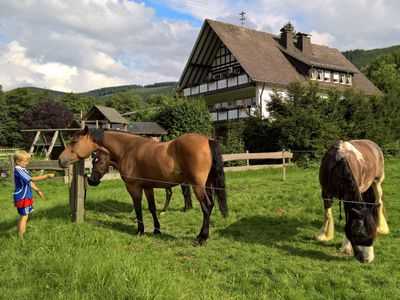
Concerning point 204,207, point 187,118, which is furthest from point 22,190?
point 187,118

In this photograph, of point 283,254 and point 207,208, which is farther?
point 207,208

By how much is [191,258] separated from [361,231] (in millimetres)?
2379

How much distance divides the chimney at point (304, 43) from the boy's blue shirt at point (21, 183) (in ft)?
111

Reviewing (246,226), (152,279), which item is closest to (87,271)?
(152,279)

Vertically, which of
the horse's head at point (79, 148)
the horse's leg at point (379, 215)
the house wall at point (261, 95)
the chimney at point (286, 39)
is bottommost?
the horse's leg at point (379, 215)

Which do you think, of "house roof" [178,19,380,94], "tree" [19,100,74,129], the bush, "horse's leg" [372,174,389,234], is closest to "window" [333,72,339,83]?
"house roof" [178,19,380,94]

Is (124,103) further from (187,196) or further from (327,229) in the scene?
(327,229)

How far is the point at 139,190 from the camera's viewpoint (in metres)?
6.99

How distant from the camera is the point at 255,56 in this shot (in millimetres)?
31766

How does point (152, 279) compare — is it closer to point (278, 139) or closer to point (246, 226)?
point (246, 226)

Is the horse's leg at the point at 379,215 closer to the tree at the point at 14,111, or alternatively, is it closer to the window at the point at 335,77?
the window at the point at 335,77

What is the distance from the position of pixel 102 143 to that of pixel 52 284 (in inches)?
135

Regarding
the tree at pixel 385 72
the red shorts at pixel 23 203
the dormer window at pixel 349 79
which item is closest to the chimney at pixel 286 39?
the dormer window at pixel 349 79

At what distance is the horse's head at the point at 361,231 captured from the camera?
16.9 ft
